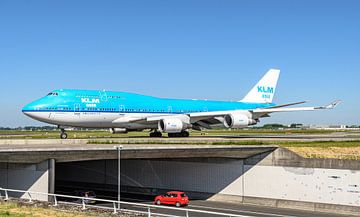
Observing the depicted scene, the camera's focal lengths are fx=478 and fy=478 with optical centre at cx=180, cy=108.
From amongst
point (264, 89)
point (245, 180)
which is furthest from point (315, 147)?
point (264, 89)

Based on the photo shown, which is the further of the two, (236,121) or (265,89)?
(265,89)

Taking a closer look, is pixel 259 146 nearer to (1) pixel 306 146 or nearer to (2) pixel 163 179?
(1) pixel 306 146

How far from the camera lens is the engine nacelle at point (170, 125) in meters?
51.6

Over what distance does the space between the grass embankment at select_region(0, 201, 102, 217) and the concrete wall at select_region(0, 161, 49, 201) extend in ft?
20.2

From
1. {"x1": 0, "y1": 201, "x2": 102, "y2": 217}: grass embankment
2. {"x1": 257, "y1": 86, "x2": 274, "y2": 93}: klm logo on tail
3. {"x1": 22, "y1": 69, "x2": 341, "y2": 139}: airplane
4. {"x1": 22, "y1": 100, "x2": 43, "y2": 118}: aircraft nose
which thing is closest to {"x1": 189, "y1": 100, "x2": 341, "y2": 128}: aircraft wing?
{"x1": 22, "y1": 69, "x2": 341, "y2": 139}: airplane

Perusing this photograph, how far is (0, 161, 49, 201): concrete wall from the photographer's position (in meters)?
31.2

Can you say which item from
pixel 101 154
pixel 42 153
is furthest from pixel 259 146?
pixel 42 153

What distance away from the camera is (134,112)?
53.3 metres

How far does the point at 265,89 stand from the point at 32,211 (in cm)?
5096

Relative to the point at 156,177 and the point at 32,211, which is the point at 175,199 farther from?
the point at 32,211

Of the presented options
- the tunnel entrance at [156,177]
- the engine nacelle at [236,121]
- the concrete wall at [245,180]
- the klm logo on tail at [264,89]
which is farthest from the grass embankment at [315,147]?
the klm logo on tail at [264,89]

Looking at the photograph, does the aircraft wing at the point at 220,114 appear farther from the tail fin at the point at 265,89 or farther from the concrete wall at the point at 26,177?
the concrete wall at the point at 26,177

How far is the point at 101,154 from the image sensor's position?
3284 centimetres

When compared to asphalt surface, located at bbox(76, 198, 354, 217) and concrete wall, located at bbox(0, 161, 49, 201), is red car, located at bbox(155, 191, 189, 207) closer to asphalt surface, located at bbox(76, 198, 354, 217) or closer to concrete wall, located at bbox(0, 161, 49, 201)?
asphalt surface, located at bbox(76, 198, 354, 217)
